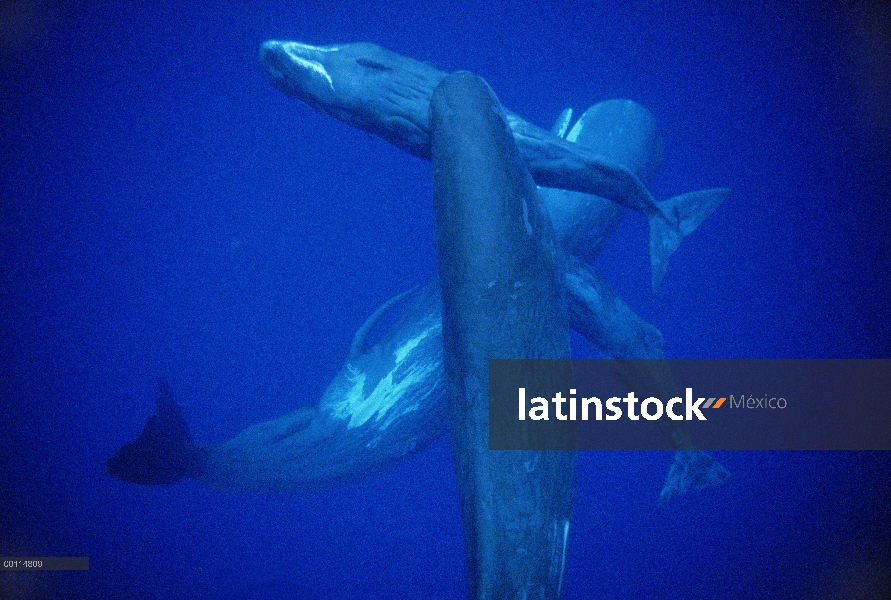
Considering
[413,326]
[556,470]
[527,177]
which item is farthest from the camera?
[413,326]

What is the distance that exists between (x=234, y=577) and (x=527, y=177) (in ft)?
35.5

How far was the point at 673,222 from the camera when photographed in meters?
3.92

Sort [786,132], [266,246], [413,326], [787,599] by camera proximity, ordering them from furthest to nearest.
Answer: [266,246]
[786,132]
[787,599]
[413,326]

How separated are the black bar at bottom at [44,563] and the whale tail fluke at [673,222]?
7.73 meters

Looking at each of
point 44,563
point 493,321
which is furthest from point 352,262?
point 493,321

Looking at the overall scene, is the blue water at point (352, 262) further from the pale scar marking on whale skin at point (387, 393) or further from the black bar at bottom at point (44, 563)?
the pale scar marking on whale skin at point (387, 393)

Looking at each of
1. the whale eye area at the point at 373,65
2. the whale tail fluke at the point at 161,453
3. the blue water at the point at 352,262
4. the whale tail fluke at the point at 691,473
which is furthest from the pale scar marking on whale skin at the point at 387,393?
the blue water at the point at 352,262

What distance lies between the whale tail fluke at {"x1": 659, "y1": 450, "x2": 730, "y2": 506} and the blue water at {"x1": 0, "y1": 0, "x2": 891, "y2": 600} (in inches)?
146

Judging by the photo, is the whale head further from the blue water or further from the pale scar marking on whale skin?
the blue water

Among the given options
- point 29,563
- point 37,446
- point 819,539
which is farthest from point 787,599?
point 37,446

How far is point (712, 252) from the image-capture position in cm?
923

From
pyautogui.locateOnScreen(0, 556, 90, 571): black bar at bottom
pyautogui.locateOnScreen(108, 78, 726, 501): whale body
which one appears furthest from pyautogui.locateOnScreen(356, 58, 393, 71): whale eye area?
pyautogui.locateOnScreen(0, 556, 90, 571): black bar at bottom

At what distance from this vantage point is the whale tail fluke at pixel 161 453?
193 inches

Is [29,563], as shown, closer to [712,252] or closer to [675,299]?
[675,299]
